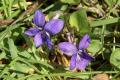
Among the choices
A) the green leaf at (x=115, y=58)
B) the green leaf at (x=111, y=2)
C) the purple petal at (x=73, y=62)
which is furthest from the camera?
the green leaf at (x=111, y=2)

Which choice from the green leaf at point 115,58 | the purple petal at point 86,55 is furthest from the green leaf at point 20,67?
the green leaf at point 115,58

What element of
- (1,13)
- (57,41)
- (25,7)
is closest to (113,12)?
(57,41)

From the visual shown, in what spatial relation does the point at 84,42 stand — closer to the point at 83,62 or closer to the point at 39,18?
the point at 83,62

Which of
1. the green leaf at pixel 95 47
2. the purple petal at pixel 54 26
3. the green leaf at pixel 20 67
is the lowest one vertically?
the green leaf at pixel 20 67

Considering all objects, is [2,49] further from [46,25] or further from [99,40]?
[99,40]

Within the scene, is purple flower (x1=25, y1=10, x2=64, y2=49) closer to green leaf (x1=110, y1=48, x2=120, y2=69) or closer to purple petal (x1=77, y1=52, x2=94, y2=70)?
purple petal (x1=77, y1=52, x2=94, y2=70)

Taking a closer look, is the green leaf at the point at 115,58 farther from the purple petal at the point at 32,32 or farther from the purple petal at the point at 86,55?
the purple petal at the point at 32,32

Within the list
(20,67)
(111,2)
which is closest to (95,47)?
(111,2)
